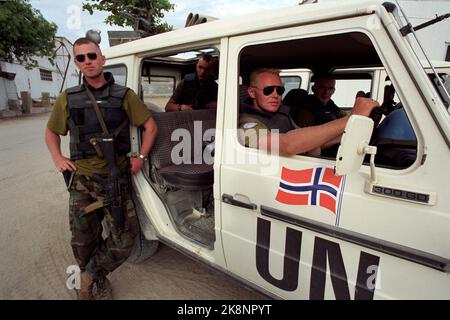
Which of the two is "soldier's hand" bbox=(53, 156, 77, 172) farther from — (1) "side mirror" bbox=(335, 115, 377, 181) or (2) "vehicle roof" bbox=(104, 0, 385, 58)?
(1) "side mirror" bbox=(335, 115, 377, 181)

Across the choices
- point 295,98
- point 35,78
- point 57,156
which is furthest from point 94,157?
point 35,78

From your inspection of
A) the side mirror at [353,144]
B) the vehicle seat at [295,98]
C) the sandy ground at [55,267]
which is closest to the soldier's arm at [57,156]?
the sandy ground at [55,267]

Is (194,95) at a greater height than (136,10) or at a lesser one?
lesser

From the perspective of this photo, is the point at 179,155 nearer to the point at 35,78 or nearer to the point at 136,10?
the point at 136,10

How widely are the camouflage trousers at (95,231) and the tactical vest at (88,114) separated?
244mm

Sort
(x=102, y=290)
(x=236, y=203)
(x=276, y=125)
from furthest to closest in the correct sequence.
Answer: (x=102, y=290)
(x=276, y=125)
(x=236, y=203)

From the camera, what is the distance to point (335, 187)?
137cm

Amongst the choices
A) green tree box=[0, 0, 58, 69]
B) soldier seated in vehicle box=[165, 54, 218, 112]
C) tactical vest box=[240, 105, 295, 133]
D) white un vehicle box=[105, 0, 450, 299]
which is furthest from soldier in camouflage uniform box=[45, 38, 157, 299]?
green tree box=[0, 0, 58, 69]

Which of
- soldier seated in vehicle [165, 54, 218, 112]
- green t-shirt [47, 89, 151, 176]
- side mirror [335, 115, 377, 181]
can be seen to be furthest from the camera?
soldier seated in vehicle [165, 54, 218, 112]

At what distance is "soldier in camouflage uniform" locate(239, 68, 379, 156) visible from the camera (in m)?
1.46

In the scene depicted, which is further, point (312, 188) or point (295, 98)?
point (295, 98)

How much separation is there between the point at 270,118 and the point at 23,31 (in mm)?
15311

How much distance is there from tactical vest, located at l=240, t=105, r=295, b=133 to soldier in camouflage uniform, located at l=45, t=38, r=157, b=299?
80 cm

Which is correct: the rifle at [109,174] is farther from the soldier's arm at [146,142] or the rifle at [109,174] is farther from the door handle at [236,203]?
the door handle at [236,203]
